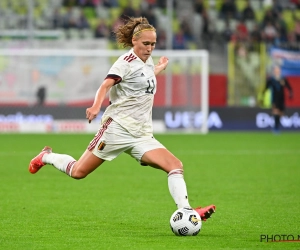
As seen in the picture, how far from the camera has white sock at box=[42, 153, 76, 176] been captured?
330 inches

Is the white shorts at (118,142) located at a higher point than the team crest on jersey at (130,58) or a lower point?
lower

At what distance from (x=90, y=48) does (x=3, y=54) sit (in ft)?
9.52

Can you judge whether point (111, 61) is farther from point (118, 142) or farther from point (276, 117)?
point (118, 142)

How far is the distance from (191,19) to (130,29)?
68.5 feet

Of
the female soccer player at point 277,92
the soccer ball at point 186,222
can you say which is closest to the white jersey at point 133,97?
the soccer ball at point 186,222

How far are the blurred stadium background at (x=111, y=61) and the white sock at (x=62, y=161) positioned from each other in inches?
638

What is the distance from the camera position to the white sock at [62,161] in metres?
8.38

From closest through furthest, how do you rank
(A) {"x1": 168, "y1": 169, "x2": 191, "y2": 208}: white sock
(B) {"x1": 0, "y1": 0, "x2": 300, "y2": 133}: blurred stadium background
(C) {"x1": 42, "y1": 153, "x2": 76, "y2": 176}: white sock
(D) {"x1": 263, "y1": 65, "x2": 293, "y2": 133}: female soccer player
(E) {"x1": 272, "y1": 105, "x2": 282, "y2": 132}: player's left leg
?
(A) {"x1": 168, "y1": 169, "x2": 191, "y2": 208}: white sock, (C) {"x1": 42, "y1": 153, "x2": 76, "y2": 176}: white sock, (B) {"x1": 0, "y1": 0, "x2": 300, "y2": 133}: blurred stadium background, (D) {"x1": 263, "y1": 65, "x2": 293, "y2": 133}: female soccer player, (E) {"x1": 272, "y1": 105, "x2": 282, "y2": 132}: player's left leg

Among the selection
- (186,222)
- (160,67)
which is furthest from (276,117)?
(186,222)

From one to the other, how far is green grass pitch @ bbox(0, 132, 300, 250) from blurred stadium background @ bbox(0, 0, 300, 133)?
603 cm

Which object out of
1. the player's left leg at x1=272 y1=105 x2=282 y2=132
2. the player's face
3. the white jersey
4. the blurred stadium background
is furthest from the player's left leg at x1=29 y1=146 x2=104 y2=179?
→ the player's left leg at x1=272 y1=105 x2=282 y2=132

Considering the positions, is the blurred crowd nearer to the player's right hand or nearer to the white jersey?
the white jersey

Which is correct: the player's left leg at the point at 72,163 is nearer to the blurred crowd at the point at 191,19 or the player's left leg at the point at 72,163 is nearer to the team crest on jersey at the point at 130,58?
the team crest on jersey at the point at 130,58

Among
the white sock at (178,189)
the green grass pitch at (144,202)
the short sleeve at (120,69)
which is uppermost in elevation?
the short sleeve at (120,69)
